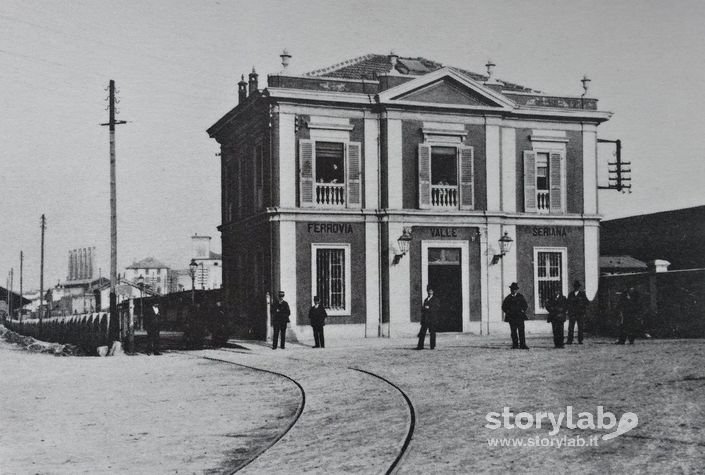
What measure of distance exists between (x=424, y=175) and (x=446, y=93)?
2.82 meters

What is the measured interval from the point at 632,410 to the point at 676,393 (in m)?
1.41

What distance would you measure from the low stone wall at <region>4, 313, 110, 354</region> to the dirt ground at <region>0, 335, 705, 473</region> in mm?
14720

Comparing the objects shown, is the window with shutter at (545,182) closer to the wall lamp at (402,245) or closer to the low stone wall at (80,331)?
the wall lamp at (402,245)

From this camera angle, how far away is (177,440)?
31.5 feet

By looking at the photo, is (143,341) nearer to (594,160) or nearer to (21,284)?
(594,160)

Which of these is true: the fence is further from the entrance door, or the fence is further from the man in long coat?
the entrance door

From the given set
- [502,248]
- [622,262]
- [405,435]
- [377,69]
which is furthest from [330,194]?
[622,262]

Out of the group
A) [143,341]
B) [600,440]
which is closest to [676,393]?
[600,440]

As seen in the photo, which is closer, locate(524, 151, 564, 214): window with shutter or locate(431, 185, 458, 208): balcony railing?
locate(431, 185, 458, 208): balcony railing

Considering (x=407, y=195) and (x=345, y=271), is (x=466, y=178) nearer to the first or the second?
(x=407, y=195)

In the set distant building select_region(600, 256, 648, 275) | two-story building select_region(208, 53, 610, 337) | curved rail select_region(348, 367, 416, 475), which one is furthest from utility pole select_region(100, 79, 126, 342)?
distant building select_region(600, 256, 648, 275)

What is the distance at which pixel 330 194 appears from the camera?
25.8m

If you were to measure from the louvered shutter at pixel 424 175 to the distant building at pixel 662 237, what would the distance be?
43.5 feet

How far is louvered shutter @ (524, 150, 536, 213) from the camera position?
2794 centimetres
